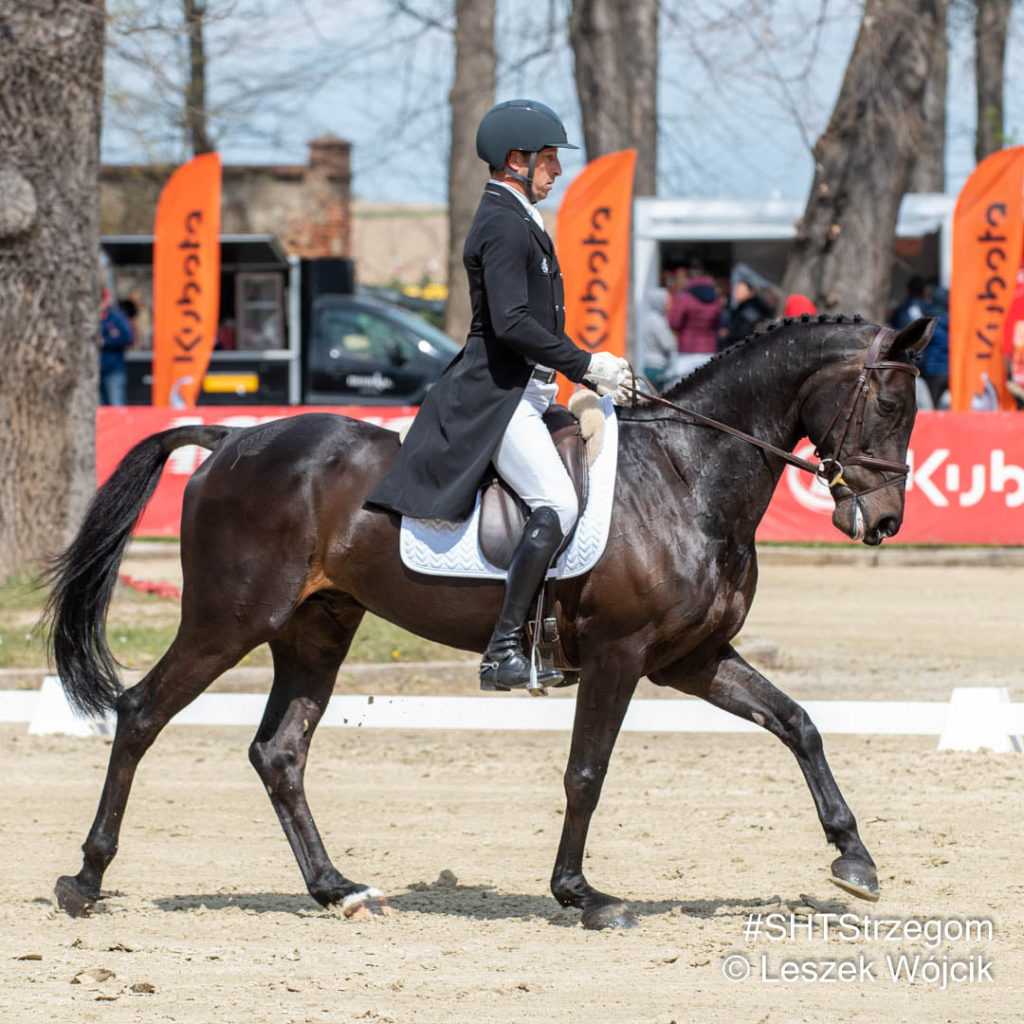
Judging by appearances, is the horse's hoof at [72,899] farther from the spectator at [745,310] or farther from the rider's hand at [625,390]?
the spectator at [745,310]

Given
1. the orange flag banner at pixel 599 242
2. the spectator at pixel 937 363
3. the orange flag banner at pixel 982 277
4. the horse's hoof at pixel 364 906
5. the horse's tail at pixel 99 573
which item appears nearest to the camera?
the horse's hoof at pixel 364 906

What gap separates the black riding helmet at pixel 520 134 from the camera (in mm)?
5676

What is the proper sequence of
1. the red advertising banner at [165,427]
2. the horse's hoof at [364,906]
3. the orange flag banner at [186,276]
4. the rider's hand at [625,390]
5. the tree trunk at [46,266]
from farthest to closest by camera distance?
the orange flag banner at [186,276]
the red advertising banner at [165,427]
the tree trunk at [46,266]
the horse's hoof at [364,906]
the rider's hand at [625,390]

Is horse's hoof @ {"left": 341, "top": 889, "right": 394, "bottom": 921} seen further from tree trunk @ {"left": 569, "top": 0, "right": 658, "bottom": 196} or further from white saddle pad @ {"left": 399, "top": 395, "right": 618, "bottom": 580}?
tree trunk @ {"left": 569, "top": 0, "right": 658, "bottom": 196}

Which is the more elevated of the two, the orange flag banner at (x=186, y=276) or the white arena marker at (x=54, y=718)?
the orange flag banner at (x=186, y=276)

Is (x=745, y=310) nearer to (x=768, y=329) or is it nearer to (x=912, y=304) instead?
(x=912, y=304)

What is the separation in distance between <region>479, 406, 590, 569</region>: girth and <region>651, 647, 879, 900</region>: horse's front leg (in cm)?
76

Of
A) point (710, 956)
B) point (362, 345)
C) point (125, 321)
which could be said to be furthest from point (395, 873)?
point (362, 345)

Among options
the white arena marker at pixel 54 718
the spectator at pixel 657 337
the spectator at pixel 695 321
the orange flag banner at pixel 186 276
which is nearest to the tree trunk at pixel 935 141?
the spectator at pixel 657 337

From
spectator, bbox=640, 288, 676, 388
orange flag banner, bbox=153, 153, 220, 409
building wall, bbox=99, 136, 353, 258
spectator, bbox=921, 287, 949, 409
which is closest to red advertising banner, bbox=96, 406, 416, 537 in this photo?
orange flag banner, bbox=153, 153, 220, 409

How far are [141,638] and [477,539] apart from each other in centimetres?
522

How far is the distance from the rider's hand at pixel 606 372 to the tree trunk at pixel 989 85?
27.6m

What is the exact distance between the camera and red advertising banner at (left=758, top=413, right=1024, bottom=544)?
604 inches

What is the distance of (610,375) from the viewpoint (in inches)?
220
